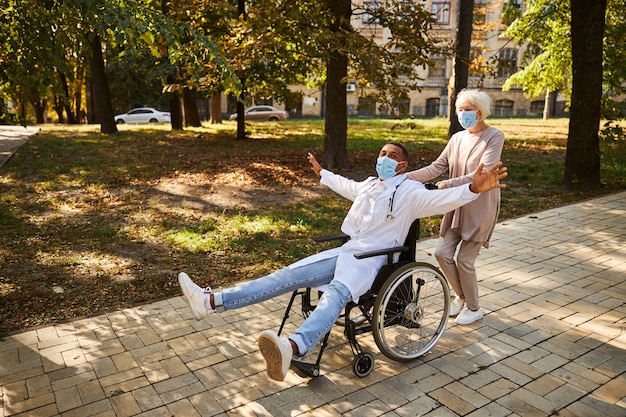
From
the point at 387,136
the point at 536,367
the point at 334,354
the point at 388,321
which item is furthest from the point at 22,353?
the point at 387,136

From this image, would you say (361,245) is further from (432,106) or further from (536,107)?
(536,107)

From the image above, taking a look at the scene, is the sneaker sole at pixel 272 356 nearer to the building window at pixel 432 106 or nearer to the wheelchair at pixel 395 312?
the wheelchair at pixel 395 312

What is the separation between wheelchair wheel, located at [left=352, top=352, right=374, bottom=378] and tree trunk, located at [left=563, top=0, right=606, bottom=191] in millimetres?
8188

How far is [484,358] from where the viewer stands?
13.7 feet

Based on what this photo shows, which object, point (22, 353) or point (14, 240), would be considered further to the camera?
point (14, 240)

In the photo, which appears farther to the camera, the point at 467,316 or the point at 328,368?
the point at 467,316

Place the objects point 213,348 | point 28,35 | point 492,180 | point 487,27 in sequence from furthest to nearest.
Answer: point 487,27, point 28,35, point 213,348, point 492,180

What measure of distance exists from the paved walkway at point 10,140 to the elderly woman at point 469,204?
1024 cm

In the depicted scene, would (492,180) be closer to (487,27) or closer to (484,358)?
(484,358)

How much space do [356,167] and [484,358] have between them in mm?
8380

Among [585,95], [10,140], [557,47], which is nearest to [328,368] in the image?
[585,95]

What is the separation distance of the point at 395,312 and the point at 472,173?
4.24 ft

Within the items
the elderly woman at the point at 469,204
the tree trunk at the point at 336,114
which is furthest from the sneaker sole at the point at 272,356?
the tree trunk at the point at 336,114

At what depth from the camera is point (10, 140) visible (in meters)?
16.2
